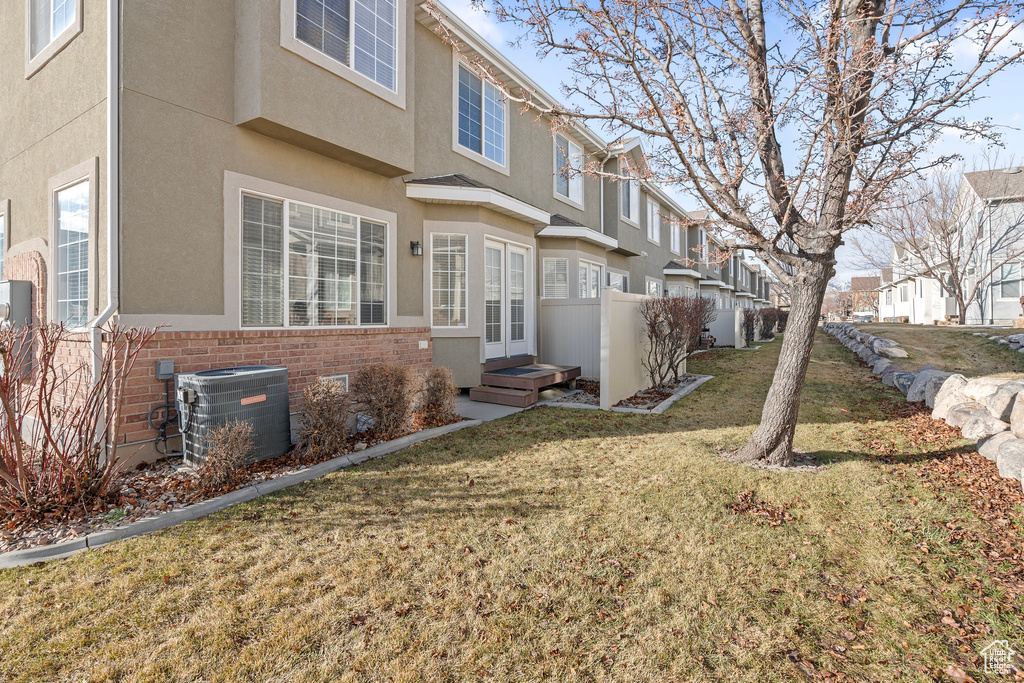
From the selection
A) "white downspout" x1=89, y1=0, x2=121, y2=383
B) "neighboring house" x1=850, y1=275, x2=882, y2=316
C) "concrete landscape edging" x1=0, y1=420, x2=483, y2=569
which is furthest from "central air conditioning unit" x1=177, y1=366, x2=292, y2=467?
"neighboring house" x1=850, y1=275, x2=882, y2=316

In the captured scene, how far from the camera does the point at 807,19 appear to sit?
514 cm

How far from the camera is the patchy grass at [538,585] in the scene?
105 inches

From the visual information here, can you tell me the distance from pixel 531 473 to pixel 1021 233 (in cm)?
2658

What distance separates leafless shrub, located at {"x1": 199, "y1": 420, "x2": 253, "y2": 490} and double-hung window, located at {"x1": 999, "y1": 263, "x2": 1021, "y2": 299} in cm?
2935

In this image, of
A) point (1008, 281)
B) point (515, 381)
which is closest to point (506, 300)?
point (515, 381)

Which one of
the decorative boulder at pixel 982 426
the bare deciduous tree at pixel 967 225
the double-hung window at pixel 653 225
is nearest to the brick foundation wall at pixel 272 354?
the decorative boulder at pixel 982 426

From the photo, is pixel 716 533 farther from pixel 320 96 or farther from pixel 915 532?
pixel 320 96

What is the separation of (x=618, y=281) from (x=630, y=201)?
9.86 feet

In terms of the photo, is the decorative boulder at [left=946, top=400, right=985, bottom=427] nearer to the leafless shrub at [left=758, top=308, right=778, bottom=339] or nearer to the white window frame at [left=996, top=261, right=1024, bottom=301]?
the leafless shrub at [left=758, top=308, right=778, bottom=339]

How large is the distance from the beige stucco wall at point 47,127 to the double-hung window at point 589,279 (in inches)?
409

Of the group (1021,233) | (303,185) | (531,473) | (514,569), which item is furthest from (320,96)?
(1021,233)

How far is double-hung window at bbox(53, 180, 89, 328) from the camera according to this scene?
5938mm

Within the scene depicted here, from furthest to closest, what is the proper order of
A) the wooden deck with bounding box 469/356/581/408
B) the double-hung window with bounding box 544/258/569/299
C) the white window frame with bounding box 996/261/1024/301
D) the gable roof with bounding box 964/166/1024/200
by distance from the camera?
the white window frame with bounding box 996/261/1024/301 → the gable roof with bounding box 964/166/1024/200 → the double-hung window with bounding box 544/258/569/299 → the wooden deck with bounding box 469/356/581/408

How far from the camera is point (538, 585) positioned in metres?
3.35
